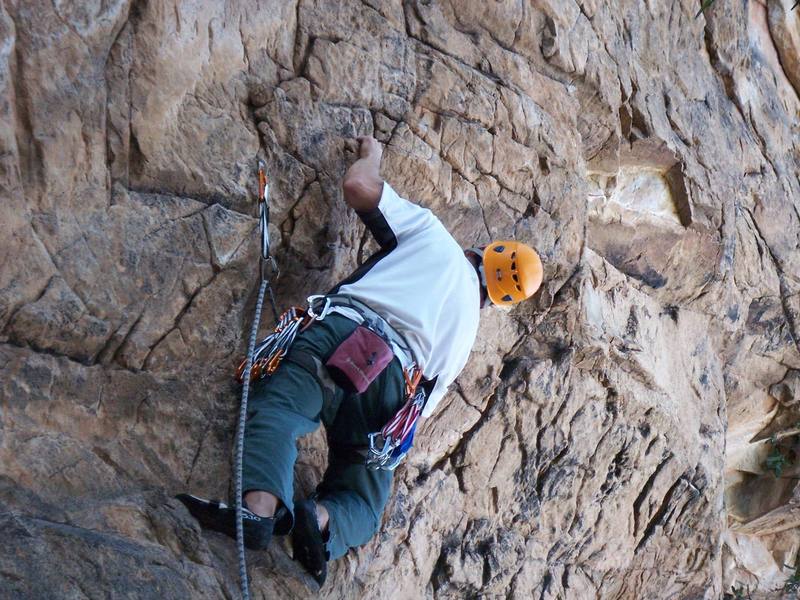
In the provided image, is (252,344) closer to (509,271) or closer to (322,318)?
(322,318)

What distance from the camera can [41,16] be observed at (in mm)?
3275

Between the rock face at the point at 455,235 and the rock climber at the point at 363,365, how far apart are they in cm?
25

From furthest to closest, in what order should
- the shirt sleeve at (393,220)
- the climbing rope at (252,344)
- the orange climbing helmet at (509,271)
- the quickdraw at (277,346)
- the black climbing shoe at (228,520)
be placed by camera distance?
the orange climbing helmet at (509,271) < the shirt sleeve at (393,220) < the quickdraw at (277,346) < the black climbing shoe at (228,520) < the climbing rope at (252,344)

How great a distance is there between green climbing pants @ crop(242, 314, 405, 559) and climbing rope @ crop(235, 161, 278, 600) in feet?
0.34

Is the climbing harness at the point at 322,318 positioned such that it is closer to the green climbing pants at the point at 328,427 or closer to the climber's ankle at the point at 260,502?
the green climbing pants at the point at 328,427

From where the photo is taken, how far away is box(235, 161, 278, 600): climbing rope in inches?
120

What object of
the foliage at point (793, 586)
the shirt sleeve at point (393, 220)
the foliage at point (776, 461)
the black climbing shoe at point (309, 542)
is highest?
the shirt sleeve at point (393, 220)

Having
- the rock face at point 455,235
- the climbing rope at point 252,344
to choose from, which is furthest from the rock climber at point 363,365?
the rock face at point 455,235

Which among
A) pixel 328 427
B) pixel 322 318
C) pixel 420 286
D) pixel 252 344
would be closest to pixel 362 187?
pixel 420 286

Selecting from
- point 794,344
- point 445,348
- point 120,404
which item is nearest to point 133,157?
point 120,404

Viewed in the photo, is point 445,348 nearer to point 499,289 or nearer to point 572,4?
point 499,289

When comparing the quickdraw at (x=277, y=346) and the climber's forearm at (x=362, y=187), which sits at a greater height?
the climber's forearm at (x=362, y=187)

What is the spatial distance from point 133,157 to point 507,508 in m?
3.31

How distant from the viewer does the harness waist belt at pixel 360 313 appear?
12.2 ft
